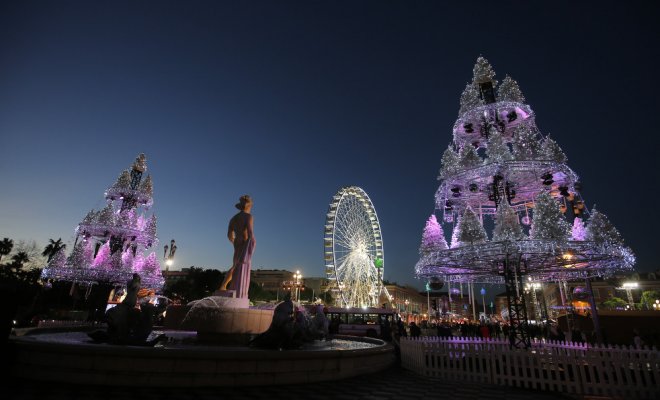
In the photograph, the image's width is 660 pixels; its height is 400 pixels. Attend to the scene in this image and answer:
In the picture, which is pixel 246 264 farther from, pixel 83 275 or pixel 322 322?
pixel 83 275

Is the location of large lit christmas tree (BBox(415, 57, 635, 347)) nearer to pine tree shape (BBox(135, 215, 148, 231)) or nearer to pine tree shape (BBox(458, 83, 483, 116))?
pine tree shape (BBox(458, 83, 483, 116))

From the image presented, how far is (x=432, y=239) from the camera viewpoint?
50.1 feet

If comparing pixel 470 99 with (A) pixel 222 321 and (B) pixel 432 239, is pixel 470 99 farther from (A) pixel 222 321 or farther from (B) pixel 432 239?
(A) pixel 222 321

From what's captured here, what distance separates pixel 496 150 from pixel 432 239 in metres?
4.80

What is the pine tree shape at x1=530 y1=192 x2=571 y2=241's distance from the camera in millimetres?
12648

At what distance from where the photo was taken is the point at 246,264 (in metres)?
10.4

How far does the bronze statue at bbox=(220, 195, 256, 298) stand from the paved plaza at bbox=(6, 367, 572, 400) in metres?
4.04

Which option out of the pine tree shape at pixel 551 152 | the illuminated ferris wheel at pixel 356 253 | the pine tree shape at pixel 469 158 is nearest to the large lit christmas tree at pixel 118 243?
the illuminated ferris wheel at pixel 356 253

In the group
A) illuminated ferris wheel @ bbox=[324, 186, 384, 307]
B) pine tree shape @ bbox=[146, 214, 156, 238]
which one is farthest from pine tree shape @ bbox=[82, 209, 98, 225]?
illuminated ferris wheel @ bbox=[324, 186, 384, 307]

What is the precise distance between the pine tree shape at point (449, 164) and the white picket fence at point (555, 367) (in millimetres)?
8072

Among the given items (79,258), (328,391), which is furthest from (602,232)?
(79,258)

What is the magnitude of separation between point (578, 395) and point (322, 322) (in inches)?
303

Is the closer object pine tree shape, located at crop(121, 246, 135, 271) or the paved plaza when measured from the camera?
the paved plaza

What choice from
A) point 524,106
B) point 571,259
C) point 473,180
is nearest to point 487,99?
point 524,106
